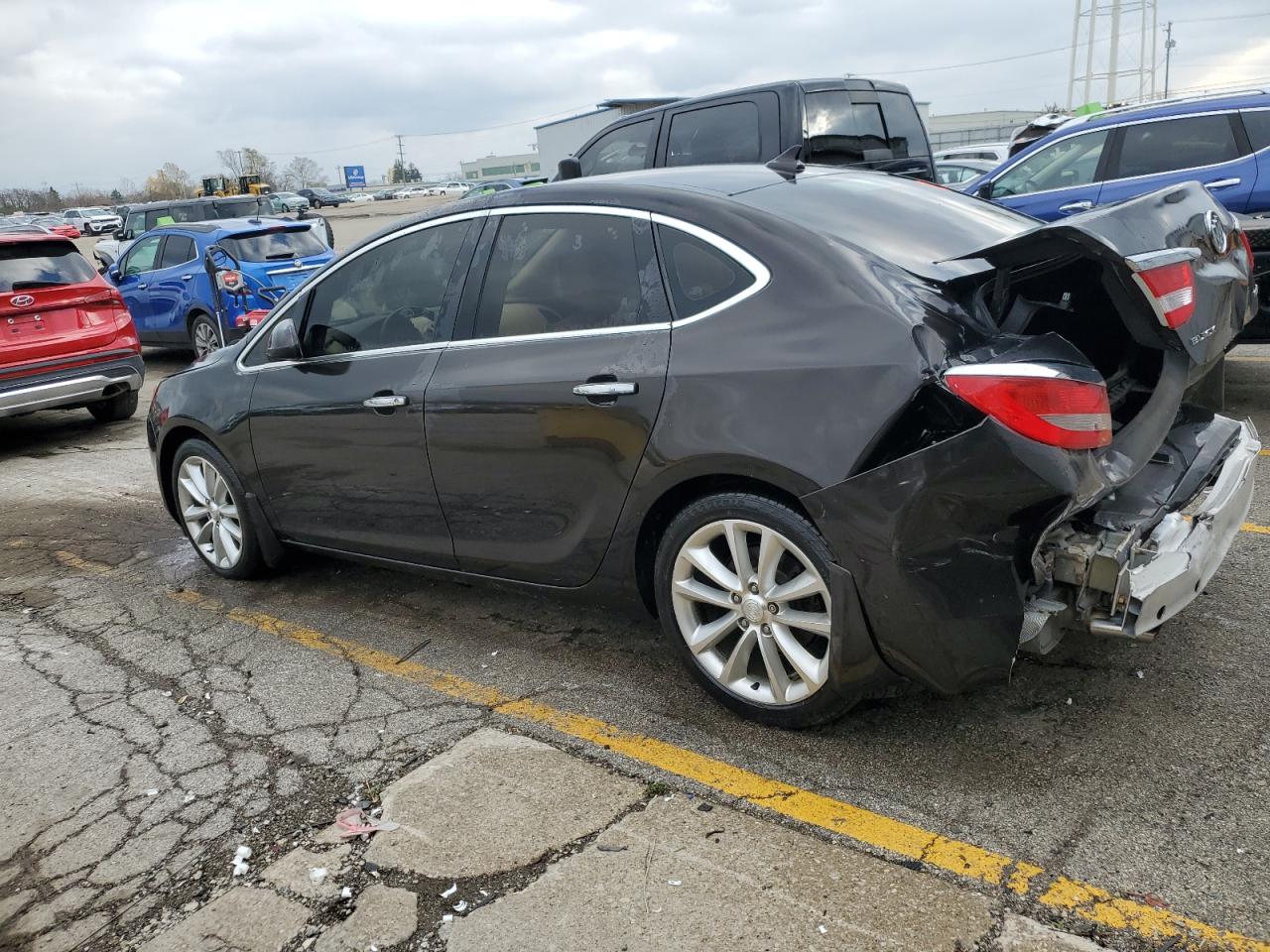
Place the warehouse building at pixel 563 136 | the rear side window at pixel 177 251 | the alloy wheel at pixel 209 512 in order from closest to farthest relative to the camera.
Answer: the alloy wheel at pixel 209 512
the rear side window at pixel 177 251
the warehouse building at pixel 563 136

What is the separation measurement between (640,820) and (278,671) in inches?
74.0

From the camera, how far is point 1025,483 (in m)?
2.60

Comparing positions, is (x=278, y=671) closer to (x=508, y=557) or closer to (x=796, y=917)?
(x=508, y=557)

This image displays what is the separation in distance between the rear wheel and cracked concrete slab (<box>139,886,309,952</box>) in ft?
33.5

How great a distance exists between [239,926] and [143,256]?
12.2 meters

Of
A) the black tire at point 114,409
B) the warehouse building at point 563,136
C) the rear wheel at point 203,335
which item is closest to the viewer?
the black tire at point 114,409

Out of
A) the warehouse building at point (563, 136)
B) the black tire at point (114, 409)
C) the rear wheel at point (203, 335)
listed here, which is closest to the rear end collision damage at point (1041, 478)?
the black tire at point (114, 409)

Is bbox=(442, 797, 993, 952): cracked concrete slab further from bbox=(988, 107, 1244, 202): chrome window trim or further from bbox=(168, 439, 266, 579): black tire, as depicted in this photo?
bbox=(988, 107, 1244, 202): chrome window trim

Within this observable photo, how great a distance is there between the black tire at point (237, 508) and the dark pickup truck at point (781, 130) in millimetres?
3589

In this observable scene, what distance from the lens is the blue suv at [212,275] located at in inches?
449

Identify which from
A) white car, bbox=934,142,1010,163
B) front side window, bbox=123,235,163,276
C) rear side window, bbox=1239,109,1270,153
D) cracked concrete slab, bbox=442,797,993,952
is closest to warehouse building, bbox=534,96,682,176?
white car, bbox=934,142,1010,163

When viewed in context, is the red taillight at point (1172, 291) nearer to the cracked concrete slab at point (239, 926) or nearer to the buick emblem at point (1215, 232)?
the buick emblem at point (1215, 232)

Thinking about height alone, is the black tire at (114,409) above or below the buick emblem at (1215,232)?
below

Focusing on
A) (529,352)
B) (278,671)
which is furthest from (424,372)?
(278,671)
